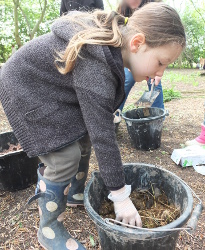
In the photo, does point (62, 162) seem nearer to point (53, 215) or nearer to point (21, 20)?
point (53, 215)

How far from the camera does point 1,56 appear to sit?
9.71 meters

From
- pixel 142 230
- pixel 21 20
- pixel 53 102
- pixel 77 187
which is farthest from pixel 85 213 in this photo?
pixel 21 20

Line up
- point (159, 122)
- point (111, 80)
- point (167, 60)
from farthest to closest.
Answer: point (159, 122) < point (167, 60) < point (111, 80)

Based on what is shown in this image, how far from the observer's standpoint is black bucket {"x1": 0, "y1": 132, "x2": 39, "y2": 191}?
1.75 metres

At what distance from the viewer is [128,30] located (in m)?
1.19

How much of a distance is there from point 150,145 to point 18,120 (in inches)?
60.3

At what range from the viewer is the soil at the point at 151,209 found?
1.31 metres

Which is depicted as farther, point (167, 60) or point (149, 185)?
point (149, 185)

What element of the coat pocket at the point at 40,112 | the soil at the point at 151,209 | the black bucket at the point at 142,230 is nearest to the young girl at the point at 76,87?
the coat pocket at the point at 40,112

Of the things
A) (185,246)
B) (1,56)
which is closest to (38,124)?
(185,246)

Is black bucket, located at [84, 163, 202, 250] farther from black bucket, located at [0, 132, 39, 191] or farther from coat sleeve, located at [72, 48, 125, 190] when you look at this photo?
black bucket, located at [0, 132, 39, 191]

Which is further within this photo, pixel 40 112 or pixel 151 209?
pixel 151 209

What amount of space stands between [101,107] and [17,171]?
1026mm

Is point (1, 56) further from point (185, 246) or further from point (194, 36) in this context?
point (185, 246)
